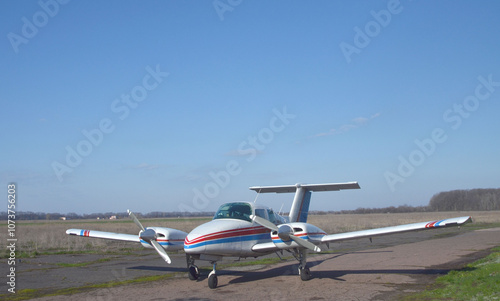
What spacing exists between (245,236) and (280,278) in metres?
2.12

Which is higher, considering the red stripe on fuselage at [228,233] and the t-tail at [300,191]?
the t-tail at [300,191]

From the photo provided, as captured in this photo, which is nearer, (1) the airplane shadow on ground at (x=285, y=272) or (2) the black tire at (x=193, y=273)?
(2) the black tire at (x=193, y=273)

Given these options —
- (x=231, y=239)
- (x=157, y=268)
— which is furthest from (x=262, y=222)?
(x=157, y=268)

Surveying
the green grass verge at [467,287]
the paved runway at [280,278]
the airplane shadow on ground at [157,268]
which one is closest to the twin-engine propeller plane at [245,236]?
the paved runway at [280,278]

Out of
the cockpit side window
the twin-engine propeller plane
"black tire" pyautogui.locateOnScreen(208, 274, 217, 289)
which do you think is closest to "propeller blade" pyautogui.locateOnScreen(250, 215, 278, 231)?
the twin-engine propeller plane

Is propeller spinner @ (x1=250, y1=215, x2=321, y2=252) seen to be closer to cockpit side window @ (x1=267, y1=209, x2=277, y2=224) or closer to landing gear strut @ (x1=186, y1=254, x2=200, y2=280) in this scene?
cockpit side window @ (x1=267, y1=209, x2=277, y2=224)

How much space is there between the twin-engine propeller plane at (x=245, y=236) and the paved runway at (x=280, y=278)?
881 mm

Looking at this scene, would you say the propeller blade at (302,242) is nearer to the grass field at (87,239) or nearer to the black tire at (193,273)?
the black tire at (193,273)

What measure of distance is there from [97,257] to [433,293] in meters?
17.5

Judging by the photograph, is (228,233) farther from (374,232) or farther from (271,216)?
(374,232)

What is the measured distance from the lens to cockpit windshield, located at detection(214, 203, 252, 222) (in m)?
13.9

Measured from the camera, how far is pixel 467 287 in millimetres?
10961

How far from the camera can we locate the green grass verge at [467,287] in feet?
32.5

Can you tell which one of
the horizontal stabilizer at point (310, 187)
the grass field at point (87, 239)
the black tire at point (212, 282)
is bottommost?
the grass field at point (87, 239)
